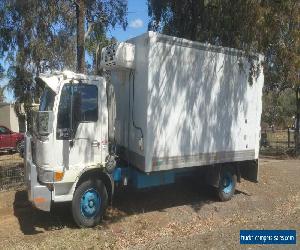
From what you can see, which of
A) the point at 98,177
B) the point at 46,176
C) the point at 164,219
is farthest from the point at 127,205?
the point at 46,176

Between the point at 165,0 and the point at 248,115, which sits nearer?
the point at 248,115

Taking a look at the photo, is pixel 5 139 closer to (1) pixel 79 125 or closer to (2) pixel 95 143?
(2) pixel 95 143

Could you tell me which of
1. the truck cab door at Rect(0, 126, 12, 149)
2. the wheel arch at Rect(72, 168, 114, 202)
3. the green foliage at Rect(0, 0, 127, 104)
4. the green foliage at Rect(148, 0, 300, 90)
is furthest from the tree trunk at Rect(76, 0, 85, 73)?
the truck cab door at Rect(0, 126, 12, 149)

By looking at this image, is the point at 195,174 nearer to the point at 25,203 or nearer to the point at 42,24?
the point at 25,203

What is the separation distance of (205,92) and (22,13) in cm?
600

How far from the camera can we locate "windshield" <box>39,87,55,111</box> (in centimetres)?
886

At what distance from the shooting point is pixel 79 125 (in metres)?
8.96

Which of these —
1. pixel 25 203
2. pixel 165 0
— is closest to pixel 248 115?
pixel 165 0

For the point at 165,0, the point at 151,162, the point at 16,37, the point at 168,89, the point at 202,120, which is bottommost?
the point at 151,162

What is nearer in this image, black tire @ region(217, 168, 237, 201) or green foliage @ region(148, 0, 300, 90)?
green foliage @ region(148, 0, 300, 90)

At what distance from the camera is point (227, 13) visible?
1118cm

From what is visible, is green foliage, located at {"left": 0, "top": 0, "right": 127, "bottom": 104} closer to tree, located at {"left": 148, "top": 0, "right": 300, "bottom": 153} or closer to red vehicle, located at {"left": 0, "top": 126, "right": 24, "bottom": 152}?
tree, located at {"left": 148, "top": 0, "right": 300, "bottom": 153}

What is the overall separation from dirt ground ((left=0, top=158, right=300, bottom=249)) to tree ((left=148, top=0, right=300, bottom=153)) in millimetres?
3411

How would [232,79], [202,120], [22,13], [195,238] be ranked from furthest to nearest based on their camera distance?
[22,13]
[232,79]
[202,120]
[195,238]
